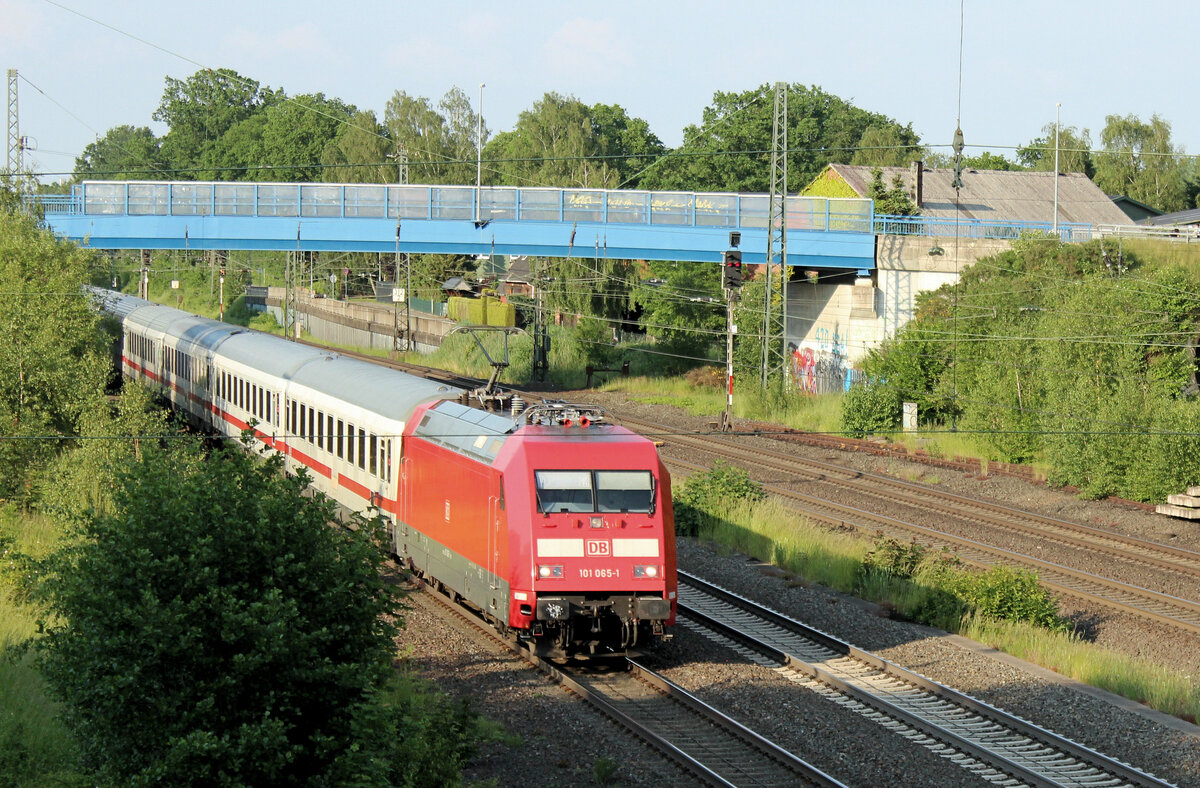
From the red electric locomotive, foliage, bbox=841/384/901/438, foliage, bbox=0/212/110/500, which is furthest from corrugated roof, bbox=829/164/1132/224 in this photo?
the red electric locomotive

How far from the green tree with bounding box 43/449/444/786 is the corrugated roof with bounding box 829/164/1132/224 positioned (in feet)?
183

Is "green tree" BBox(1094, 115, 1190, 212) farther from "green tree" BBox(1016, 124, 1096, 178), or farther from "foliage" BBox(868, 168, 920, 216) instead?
"foliage" BBox(868, 168, 920, 216)

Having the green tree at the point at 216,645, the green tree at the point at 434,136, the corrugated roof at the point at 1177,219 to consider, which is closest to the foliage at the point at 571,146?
the green tree at the point at 434,136

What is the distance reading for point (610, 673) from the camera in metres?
13.8

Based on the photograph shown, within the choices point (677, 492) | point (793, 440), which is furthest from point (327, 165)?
point (677, 492)

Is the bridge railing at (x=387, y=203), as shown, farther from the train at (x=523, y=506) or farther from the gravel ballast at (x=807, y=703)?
the gravel ballast at (x=807, y=703)

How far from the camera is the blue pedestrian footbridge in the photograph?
42.6m

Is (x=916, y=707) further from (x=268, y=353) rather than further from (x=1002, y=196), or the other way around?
(x=1002, y=196)

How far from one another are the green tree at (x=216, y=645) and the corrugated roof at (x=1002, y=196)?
2192 inches

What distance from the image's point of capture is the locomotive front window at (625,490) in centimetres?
1348

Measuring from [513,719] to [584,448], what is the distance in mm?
3230

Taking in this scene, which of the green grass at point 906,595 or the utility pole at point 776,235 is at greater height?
the utility pole at point 776,235

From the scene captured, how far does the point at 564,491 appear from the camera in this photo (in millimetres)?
13414

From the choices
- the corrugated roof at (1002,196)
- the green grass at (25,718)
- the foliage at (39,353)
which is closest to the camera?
the green grass at (25,718)
